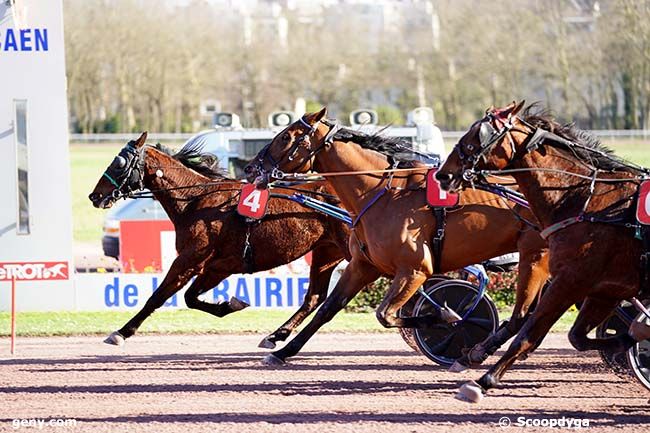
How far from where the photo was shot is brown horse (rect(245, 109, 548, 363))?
26.1 feet

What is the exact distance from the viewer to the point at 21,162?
12648 millimetres

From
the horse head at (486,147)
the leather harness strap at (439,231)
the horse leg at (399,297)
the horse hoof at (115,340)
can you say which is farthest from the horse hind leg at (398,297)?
the horse hoof at (115,340)

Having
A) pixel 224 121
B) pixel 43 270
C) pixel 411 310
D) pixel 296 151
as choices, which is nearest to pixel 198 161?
pixel 296 151

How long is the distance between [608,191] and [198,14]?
46.9 m

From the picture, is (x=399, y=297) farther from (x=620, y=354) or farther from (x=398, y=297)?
(x=620, y=354)

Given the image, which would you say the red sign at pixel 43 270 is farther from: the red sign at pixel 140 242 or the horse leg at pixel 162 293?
the horse leg at pixel 162 293

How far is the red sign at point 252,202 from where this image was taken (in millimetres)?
9492

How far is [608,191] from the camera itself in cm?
686

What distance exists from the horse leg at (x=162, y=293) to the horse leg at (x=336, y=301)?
1.28m

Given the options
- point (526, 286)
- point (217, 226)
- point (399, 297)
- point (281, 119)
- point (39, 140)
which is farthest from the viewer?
point (281, 119)

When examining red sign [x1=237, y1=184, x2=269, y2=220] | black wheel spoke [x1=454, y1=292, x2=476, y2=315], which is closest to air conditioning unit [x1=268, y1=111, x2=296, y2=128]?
red sign [x1=237, y1=184, x2=269, y2=220]

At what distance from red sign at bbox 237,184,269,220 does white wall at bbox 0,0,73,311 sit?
12.3ft

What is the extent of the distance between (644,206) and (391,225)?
200 cm

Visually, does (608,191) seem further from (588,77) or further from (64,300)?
(588,77)
